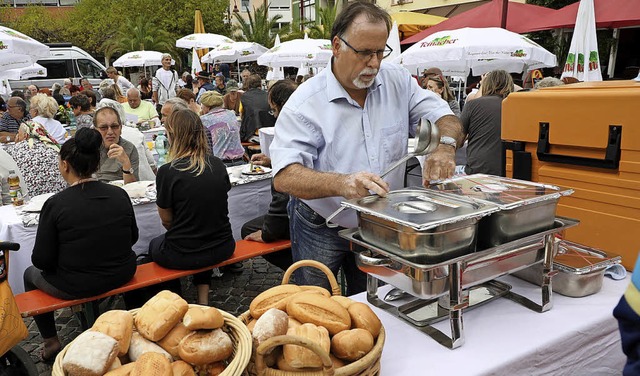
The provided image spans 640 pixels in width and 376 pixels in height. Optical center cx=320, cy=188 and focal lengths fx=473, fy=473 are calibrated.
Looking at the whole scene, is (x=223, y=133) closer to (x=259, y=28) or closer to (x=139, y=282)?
(x=139, y=282)

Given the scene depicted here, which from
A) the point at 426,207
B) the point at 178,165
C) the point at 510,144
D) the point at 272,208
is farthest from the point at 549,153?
the point at 178,165

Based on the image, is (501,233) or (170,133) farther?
(170,133)

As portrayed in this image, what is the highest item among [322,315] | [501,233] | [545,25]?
[545,25]

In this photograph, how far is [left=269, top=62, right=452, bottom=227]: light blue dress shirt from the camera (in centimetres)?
182

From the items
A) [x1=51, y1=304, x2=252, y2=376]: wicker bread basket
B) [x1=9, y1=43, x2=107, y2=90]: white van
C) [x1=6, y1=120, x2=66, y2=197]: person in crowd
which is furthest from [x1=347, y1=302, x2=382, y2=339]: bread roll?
[x1=9, y1=43, x2=107, y2=90]: white van

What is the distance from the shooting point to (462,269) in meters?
1.26

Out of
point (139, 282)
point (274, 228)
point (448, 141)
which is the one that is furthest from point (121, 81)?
point (448, 141)

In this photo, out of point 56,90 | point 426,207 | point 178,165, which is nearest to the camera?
point 426,207

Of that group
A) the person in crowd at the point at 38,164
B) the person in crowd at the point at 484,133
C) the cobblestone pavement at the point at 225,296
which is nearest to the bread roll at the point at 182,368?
the cobblestone pavement at the point at 225,296

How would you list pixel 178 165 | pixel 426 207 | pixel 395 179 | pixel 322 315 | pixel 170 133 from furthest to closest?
pixel 170 133
pixel 178 165
pixel 395 179
pixel 426 207
pixel 322 315

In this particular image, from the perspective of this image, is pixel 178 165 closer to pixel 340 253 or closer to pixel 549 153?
pixel 340 253

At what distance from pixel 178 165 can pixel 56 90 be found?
10.4m

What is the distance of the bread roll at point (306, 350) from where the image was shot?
3.36 ft

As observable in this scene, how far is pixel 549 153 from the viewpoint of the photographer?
1.89 meters
